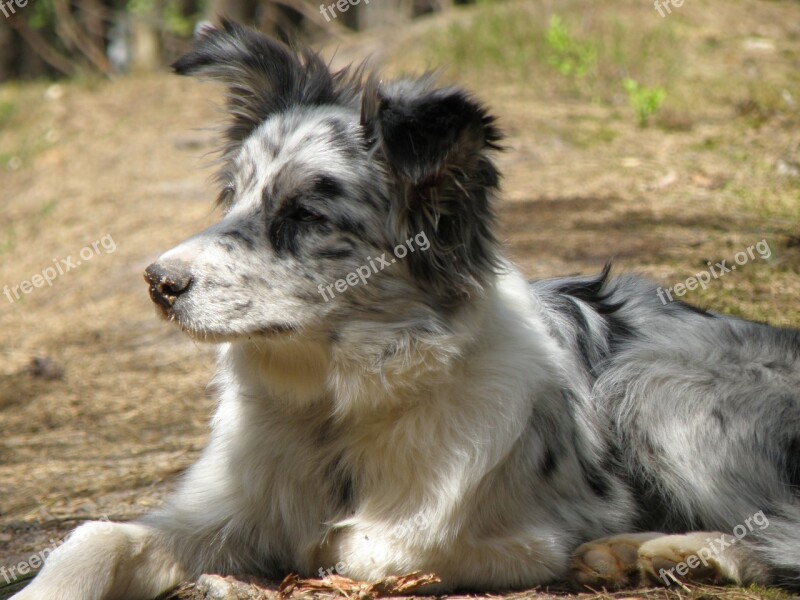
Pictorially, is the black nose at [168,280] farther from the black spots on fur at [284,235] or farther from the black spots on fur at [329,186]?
the black spots on fur at [329,186]

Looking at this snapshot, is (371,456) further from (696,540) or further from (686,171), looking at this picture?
(686,171)

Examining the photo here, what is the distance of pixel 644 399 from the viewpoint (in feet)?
A: 12.6

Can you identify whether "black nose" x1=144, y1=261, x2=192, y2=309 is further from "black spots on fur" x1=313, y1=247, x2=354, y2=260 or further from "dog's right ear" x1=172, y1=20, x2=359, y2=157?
"dog's right ear" x1=172, y1=20, x2=359, y2=157

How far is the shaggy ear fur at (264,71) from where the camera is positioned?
12.9 feet

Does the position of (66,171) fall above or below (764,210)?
above

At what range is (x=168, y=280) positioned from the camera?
10.6ft

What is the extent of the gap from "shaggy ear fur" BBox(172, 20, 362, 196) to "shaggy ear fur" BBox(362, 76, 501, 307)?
0.37 metres

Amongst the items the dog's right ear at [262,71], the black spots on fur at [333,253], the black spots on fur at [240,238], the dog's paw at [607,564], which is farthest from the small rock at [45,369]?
the dog's paw at [607,564]

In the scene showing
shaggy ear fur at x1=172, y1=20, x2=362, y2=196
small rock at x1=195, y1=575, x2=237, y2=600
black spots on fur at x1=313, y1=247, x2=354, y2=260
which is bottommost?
small rock at x1=195, y1=575, x2=237, y2=600

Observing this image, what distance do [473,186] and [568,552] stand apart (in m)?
1.38

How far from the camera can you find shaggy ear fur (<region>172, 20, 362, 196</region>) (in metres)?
3.94

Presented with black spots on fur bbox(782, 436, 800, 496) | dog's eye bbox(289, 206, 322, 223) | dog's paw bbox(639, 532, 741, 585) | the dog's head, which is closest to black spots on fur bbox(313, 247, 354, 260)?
the dog's head

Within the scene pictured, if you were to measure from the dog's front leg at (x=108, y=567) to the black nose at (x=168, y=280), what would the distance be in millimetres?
865

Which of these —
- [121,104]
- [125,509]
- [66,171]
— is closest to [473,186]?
[125,509]
